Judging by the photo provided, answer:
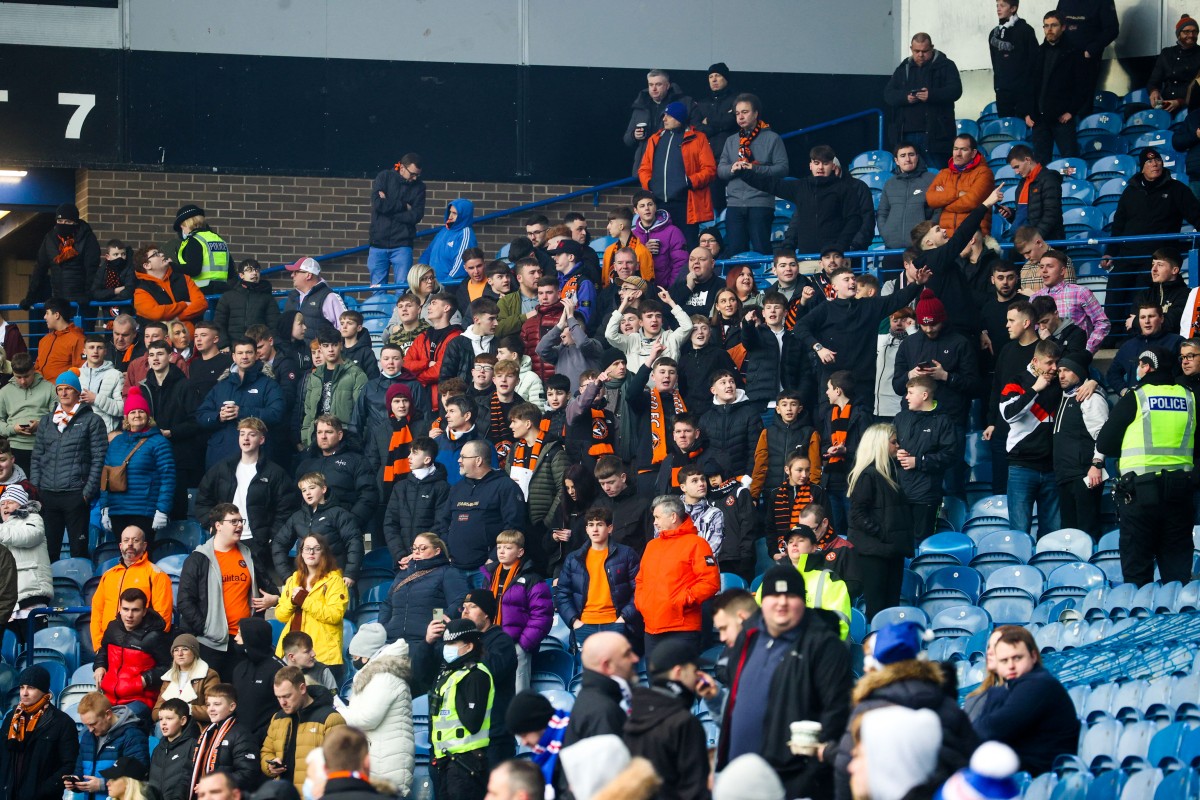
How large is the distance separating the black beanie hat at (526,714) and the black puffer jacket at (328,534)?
4.49 m

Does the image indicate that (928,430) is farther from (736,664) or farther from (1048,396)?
(736,664)

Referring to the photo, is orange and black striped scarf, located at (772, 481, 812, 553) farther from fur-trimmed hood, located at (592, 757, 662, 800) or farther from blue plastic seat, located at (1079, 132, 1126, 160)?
blue plastic seat, located at (1079, 132, 1126, 160)

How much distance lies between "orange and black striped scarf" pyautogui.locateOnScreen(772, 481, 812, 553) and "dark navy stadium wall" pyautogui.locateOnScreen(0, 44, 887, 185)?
27.1ft

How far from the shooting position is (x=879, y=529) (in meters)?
10.7

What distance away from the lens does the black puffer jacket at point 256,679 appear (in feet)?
33.5

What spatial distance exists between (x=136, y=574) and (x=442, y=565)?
6.91 feet

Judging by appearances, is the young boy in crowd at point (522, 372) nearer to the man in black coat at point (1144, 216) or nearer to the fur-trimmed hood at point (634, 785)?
the man in black coat at point (1144, 216)

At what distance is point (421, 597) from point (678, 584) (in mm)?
1731

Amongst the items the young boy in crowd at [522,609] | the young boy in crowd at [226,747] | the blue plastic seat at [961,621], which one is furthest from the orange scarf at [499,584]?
the blue plastic seat at [961,621]

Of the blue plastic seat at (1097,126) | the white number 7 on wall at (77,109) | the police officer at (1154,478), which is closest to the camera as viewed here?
the police officer at (1154,478)

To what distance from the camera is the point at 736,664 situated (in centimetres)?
731

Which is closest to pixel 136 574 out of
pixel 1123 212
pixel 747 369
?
pixel 747 369

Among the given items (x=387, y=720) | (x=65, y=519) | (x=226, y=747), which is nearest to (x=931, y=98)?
(x=65, y=519)

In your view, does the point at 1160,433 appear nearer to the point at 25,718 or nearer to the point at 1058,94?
the point at 1058,94
